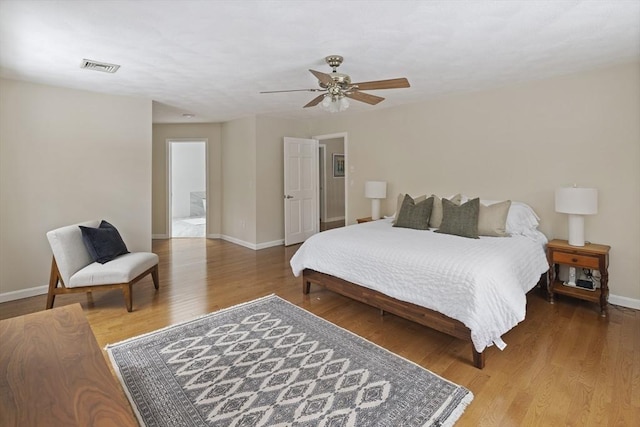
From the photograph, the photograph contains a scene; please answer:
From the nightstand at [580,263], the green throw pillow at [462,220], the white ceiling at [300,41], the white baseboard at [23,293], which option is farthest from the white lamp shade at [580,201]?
the white baseboard at [23,293]

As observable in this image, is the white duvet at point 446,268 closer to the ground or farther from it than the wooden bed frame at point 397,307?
farther from it

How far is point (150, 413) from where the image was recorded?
1776 mm

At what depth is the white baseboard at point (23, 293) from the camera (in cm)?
346

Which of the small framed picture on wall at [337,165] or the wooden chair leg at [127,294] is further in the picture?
the small framed picture on wall at [337,165]

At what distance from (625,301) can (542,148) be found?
174cm

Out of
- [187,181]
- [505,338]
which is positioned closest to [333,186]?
[187,181]

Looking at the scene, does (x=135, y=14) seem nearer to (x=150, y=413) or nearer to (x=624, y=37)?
(x=150, y=413)

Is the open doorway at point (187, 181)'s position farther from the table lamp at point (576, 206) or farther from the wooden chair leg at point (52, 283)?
the table lamp at point (576, 206)

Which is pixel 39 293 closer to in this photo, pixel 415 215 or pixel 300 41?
pixel 300 41

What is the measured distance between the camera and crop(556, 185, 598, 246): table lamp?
3.01 meters

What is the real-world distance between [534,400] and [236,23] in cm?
306

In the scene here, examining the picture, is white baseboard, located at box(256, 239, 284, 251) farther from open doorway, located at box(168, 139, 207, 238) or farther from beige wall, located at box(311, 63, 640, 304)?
open doorway, located at box(168, 139, 207, 238)

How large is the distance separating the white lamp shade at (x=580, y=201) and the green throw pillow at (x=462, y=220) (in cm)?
77

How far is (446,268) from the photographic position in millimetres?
2369
